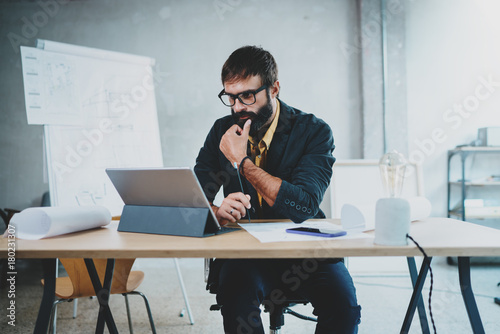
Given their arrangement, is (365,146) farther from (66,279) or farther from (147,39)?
(66,279)

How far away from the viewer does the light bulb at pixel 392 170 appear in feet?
3.85

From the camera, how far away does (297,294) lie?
134 centimetres

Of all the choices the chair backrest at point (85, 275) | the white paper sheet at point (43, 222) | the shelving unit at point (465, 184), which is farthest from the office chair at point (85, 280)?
the shelving unit at point (465, 184)

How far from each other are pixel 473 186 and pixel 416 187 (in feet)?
1.97

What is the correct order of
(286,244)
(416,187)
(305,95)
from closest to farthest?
(286,244), (416,187), (305,95)

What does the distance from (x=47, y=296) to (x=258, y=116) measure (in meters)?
0.98

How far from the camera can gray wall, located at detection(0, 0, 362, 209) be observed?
373 cm

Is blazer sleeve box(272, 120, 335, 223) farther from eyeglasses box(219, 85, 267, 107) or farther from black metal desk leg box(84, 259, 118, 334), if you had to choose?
black metal desk leg box(84, 259, 118, 334)

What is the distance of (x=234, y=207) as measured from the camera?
136 centimetres

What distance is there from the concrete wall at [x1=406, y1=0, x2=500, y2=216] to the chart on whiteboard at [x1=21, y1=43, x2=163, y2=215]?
2307 millimetres

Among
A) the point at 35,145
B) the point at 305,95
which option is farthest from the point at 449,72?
the point at 35,145

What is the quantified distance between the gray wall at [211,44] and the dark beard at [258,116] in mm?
2068

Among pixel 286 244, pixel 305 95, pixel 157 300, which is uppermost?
pixel 305 95

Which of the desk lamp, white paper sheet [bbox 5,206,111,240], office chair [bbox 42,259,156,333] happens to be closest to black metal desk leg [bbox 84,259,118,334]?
white paper sheet [bbox 5,206,111,240]
